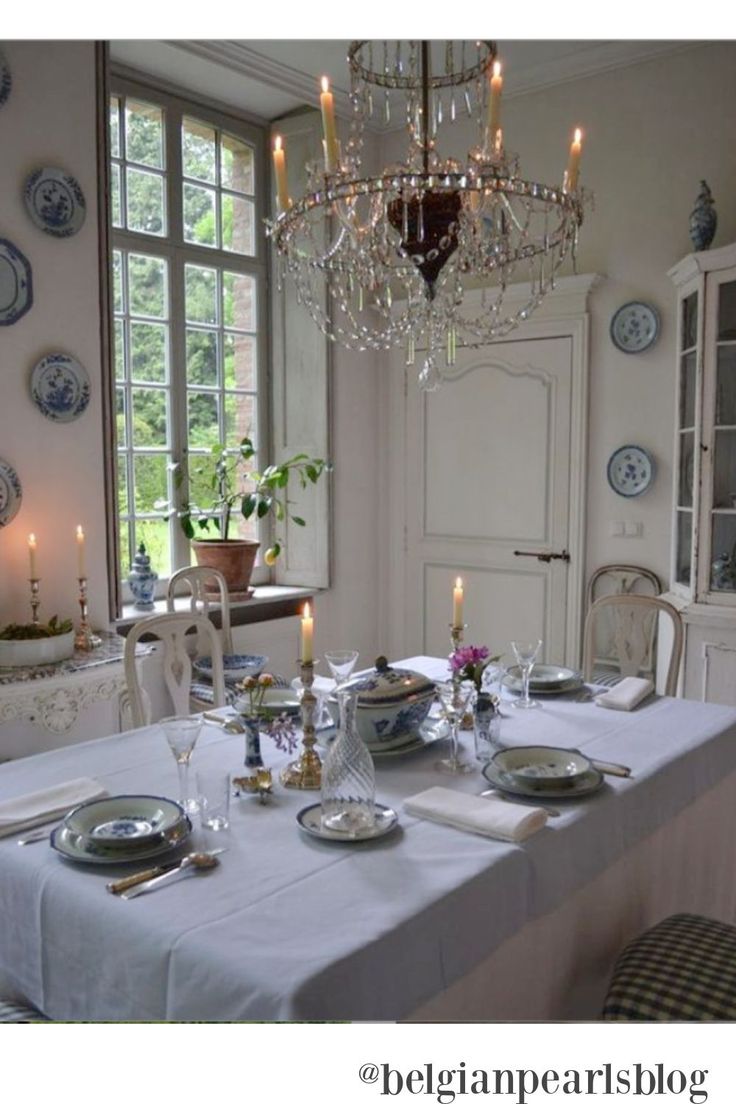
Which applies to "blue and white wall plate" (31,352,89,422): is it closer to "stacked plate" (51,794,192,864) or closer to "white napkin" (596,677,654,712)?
"stacked plate" (51,794,192,864)

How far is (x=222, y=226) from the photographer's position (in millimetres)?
4355

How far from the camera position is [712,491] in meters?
3.40

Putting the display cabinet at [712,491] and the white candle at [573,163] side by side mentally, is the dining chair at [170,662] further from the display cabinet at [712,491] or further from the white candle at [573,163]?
the display cabinet at [712,491]

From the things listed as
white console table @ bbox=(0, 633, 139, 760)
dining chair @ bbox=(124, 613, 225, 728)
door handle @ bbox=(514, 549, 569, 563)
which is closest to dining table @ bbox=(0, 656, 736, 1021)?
dining chair @ bbox=(124, 613, 225, 728)

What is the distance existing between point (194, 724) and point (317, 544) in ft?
9.86

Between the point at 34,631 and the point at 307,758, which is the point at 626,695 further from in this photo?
the point at 34,631

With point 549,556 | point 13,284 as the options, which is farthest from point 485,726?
point 549,556

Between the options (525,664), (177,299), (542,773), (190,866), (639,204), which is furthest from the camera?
(177,299)

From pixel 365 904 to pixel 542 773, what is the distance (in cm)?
62

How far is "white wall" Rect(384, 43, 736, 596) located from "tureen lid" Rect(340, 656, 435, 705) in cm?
222

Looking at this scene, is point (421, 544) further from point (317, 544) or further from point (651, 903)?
point (651, 903)

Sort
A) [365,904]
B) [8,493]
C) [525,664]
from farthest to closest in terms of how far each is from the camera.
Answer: [8,493] → [525,664] → [365,904]

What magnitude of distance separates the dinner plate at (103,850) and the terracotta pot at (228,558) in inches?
102

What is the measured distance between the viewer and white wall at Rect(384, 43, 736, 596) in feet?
12.0
